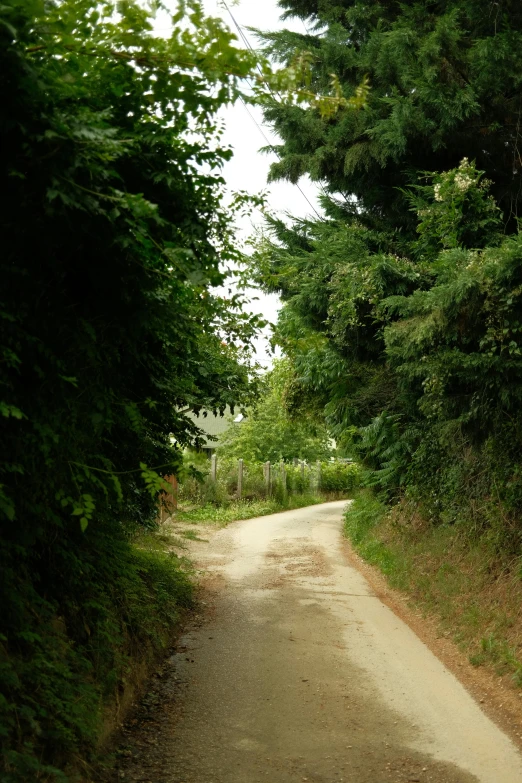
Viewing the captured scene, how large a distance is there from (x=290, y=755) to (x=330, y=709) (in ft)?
3.72

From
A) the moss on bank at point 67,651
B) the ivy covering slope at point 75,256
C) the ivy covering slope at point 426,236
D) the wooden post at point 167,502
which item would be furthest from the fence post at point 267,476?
the ivy covering slope at point 75,256

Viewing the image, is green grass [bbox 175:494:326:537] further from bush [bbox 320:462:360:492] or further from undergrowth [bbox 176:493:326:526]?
bush [bbox 320:462:360:492]

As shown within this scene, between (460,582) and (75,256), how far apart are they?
8.06 metres

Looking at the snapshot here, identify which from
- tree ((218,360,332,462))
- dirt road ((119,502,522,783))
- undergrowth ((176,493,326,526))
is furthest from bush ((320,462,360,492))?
dirt road ((119,502,522,783))

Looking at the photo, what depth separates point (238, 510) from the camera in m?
26.0

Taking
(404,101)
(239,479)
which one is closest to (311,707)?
(404,101)

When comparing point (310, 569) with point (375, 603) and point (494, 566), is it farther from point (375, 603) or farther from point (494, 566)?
point (494, 566)

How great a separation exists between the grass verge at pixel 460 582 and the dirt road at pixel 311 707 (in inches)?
23.0

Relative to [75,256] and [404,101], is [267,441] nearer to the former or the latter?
[404,101]

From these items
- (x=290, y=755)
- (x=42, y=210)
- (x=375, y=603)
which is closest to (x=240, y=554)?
(x=375, y=603)

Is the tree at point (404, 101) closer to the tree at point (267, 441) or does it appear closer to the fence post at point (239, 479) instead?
the fence post at point (239, 479)

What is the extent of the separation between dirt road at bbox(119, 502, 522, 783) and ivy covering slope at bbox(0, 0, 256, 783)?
104cm

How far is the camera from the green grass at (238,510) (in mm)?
22891

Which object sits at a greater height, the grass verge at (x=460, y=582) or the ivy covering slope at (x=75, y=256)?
the ivy covering slope at (x=75, y=256)
